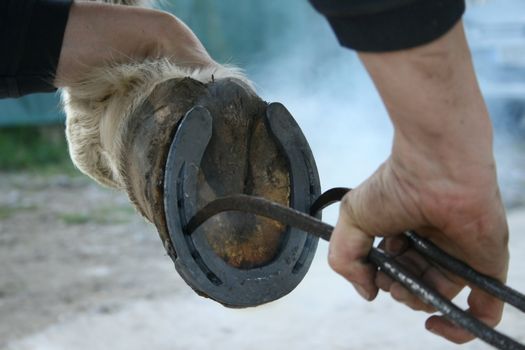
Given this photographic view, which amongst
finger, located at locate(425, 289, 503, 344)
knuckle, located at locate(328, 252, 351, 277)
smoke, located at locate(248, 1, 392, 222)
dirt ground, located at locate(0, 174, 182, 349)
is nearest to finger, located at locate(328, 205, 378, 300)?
knuckle, located at locate(328, 252, 351, 277)

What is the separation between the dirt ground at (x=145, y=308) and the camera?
3000 millimetres

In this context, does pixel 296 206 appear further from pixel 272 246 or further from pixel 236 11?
pixel 236 11

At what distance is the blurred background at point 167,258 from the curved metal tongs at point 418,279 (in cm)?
133

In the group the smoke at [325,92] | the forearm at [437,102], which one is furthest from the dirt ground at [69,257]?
the forearm at [437,102]

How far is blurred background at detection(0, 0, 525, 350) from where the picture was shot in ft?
10.1

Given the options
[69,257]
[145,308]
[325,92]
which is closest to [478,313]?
[145,308]

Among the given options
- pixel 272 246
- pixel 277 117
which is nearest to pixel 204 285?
pixel 272 246

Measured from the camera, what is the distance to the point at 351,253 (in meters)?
1.03

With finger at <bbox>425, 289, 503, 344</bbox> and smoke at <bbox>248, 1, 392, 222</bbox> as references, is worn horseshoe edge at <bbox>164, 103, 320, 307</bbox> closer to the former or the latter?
finger at <bbox>425, 289, 503, 344</bbox>

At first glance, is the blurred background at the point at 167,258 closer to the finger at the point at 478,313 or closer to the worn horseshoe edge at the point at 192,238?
the worn horseshoe edge at the point at 192,238

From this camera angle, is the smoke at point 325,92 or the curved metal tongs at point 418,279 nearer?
the curved metal tongs at point 418,279

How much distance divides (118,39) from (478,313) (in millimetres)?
810

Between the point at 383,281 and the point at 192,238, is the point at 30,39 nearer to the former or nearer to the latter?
the point at 192,238

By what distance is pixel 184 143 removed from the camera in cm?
125
